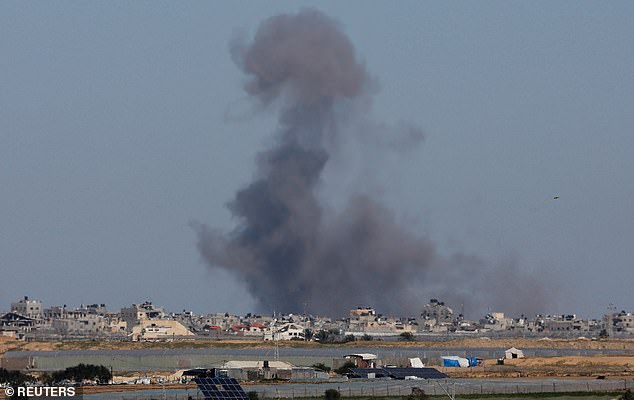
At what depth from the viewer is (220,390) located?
252 ft

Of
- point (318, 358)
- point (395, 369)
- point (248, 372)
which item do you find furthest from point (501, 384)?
point (318, 358)

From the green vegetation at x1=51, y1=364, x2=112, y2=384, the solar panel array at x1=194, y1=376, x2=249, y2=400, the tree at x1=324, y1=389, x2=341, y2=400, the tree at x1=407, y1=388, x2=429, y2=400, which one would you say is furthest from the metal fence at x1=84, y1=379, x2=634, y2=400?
the green vegetation at x1=51, y1=364, x2=112, y2=384

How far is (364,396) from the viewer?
92.5m

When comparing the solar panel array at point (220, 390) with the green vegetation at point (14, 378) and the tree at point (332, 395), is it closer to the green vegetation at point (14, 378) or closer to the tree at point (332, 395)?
the tree at point (332, 395)

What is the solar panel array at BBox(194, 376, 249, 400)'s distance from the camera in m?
75.4

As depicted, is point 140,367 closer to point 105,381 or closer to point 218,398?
point 105,381

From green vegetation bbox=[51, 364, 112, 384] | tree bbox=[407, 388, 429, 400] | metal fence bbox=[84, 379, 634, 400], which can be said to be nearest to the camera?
tree bbox=[407, 388, 429, 400]

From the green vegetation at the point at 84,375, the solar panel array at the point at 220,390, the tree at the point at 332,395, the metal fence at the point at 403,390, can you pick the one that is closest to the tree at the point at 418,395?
the metal fence at the point at 403,390

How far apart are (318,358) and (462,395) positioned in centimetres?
6439

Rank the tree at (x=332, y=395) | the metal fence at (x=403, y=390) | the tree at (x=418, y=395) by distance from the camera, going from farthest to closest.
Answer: the metal fence at (x=403, y=390)
the tree at (x=332, y=395)
the tree at (x=418, y=395)

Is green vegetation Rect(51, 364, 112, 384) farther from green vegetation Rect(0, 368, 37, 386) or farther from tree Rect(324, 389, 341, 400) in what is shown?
tree Rect(324, 389, 341, 400)

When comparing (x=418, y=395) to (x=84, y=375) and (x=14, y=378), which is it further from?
(x=84, y=375)

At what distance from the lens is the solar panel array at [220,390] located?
7544cm

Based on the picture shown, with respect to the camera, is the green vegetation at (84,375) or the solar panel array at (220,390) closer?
the solar panel array at (220,390)
